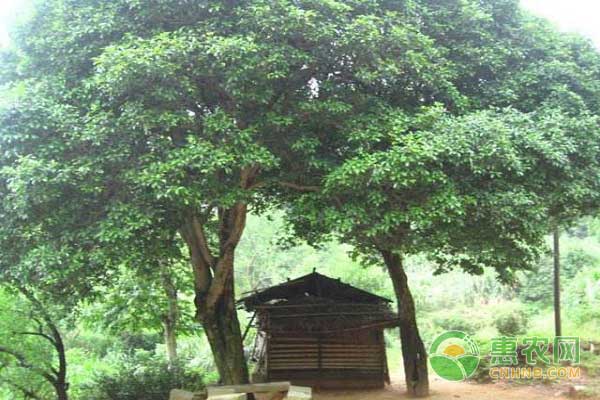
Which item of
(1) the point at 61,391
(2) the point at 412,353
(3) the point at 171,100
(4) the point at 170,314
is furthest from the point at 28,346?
(2) the point at 412,353

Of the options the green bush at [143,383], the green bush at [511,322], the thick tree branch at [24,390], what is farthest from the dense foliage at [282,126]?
the green bush at [511,322]

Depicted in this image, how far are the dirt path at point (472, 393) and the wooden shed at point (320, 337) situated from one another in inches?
20.3

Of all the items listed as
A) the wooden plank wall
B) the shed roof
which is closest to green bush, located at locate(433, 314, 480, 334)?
the wooden plank wall

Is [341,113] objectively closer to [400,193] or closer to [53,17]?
[400,193]

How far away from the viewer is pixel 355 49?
7559mm

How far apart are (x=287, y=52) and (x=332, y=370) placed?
8.76 m

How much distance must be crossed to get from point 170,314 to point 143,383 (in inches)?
75.5

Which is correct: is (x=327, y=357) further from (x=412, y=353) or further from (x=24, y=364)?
(x=24, y=364)

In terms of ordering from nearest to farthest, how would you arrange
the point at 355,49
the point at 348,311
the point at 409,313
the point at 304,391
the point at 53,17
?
the point at 304,391 → the point at 355,49 → the point at 53,17 → the point at 409,313 → the point at 348,311

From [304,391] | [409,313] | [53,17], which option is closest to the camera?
[304,391]

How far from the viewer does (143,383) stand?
39.3 ft

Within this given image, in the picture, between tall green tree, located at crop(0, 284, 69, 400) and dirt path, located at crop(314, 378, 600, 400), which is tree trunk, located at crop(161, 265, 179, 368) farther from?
dirt path, located at crop(314, 378, 600, 400)

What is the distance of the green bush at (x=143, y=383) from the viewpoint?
38.8 feet

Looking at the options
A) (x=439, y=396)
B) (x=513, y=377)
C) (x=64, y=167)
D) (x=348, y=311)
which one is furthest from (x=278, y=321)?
(x=64, y=167)
